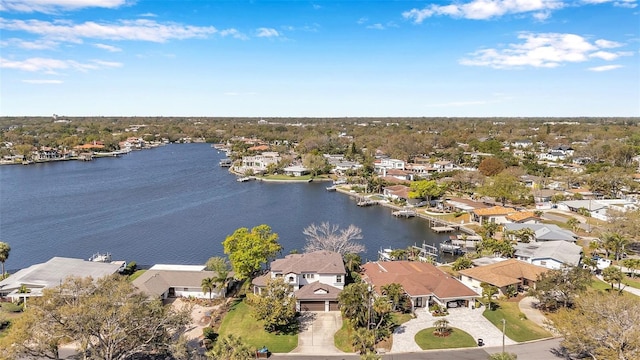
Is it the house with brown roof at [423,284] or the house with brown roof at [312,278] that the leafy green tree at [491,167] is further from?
the house with brown roof at [312,278]

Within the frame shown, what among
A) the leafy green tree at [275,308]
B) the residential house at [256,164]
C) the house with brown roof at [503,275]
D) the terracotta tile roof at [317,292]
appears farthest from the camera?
the residential house at [256,164]

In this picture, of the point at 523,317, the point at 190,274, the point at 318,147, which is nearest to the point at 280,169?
the point at 318,147

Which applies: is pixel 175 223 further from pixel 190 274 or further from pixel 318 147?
pixel 318 147

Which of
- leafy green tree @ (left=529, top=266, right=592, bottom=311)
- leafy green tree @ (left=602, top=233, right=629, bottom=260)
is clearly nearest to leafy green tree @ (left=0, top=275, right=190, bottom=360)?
leafy green tree @ (left=529, top=266, right=592, bottom=311)

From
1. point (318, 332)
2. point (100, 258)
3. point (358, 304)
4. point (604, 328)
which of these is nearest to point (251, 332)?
point (318, 332)

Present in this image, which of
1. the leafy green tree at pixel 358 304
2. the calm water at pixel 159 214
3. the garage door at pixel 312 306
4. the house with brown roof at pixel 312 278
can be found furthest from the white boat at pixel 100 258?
the leafy green tree at pixel 358 304

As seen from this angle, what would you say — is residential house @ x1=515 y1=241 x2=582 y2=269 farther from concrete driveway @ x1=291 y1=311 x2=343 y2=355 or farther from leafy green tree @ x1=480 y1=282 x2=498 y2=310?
concrete driveway @ x1=291 y1=311 x2=343 y2=355
